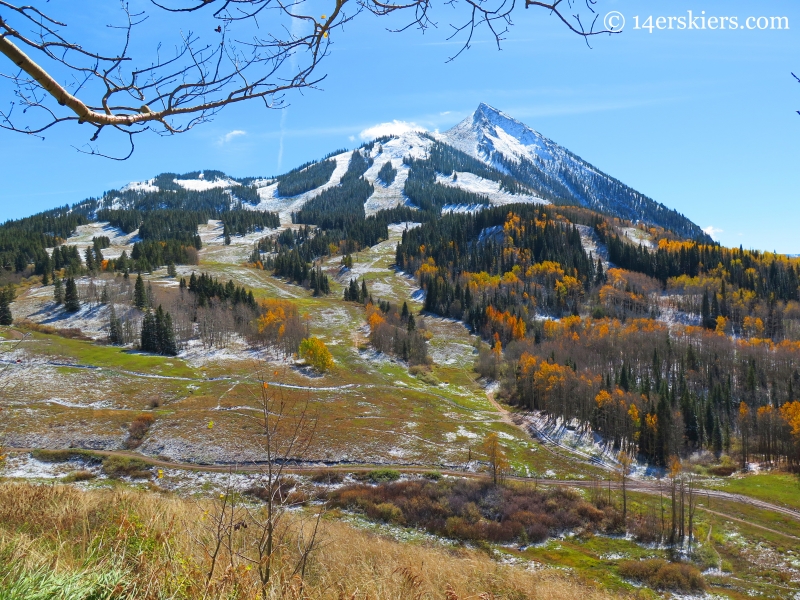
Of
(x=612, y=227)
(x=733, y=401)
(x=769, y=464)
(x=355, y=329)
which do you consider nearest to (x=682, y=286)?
(x=612, y=227)

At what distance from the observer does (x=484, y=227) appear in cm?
18000

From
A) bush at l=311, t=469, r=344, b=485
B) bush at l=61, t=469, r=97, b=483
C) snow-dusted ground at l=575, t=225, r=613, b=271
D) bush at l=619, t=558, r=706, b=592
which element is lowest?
bush at l=619, t=558, r=706, b=592

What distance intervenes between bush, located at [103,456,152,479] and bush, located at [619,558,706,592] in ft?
131

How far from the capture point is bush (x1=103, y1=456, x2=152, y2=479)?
3922cm

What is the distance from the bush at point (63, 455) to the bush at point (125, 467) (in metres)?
1.82

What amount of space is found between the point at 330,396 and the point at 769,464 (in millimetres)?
61507

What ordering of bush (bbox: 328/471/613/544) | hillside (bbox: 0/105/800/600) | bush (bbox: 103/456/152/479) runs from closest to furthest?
1. hillside (bbox: 0/105/800/600)
2. bush (bbox: 328/471/613/544)
3. bush (bbox: 103/456/152/479)

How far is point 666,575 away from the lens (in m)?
29.6

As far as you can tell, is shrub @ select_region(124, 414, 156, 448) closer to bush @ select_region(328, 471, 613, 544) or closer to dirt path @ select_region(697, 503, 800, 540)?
bush @ select_region(328, 471, 613, 544)

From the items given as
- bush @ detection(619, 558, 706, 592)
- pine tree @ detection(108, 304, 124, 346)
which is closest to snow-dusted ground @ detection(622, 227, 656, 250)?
bush @ detection(619, 558, 706, 592)

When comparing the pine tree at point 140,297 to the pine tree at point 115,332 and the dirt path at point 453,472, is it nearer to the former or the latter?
the pine tree at point 115,332

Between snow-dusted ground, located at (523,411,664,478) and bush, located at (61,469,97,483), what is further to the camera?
snow-dusted ground, located at (523,411,664,478)

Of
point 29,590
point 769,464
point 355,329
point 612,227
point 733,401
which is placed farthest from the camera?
point 612,227

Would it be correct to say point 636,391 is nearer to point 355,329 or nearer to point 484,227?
point 355,329
